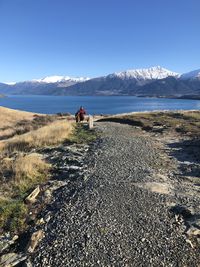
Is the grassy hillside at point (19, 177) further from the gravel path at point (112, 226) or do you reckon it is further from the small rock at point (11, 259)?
the small rock at point (11, 259)

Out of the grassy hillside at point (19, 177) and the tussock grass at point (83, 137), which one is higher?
the grassy hillside at point (19, 177)

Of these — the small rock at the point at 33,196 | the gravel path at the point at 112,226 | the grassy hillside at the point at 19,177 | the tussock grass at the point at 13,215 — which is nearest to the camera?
Answer: the gravel path at the point at 112,226

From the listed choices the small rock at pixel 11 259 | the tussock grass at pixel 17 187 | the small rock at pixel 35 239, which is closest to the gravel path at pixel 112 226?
the small rock at pixel 35 239

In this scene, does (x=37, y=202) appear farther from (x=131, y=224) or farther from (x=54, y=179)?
(x=131, y=224)

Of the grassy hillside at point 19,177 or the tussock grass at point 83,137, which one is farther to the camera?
the tussock grass at point 83,137

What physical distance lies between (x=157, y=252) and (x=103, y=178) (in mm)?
5805

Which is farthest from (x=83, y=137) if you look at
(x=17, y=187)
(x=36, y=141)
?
(x=17, y=187)

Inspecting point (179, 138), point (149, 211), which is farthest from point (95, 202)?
point (179, 138)

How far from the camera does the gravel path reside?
7.49m

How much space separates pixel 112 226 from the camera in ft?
29.2

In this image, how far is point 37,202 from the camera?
1135 cm

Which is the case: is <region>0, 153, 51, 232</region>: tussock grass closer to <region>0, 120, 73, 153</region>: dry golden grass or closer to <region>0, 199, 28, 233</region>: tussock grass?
<region>0, 199, 28, 233</region>: tussock grass

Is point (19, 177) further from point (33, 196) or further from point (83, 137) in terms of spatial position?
point (83, 137)

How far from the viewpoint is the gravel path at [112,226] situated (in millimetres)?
7488
